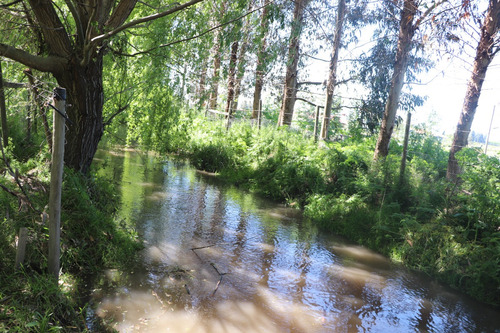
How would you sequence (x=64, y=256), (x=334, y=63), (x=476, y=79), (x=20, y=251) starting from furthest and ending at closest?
(x=334, y=63), (x=476, y=79), (x=64, y=256), (x=20, y=251)

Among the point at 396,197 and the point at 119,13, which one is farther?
the point at 396,197

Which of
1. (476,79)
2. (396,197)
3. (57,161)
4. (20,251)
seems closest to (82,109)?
(57,161)

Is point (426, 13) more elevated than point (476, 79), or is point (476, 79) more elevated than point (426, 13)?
point (426, 13)

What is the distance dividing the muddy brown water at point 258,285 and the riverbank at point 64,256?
28 centimetres

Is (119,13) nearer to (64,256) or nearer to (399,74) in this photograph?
(64,256)

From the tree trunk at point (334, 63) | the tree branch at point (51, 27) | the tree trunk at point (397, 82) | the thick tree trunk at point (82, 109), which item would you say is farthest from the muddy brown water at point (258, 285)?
the tree trunk at point (334, 63)

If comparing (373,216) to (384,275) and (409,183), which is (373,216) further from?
(384,275)

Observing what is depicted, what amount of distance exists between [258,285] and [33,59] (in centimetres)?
429

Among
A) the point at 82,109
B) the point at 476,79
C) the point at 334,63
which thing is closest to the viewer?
the point at 82,109

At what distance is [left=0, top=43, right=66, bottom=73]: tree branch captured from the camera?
4.83m

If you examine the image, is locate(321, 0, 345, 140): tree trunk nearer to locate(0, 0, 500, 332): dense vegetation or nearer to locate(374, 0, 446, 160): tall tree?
locate(0, 0, 500, 332): dense vegetation

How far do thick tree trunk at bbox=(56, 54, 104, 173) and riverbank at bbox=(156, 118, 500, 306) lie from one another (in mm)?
5510

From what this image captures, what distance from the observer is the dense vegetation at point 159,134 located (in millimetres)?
4578

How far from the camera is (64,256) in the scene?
4.64m
